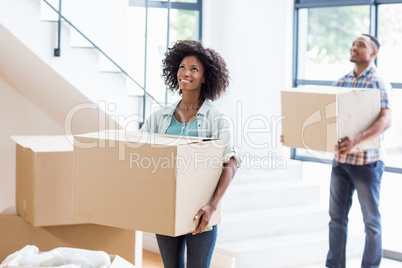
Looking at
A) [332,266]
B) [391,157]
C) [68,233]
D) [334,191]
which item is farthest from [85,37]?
[391,157]

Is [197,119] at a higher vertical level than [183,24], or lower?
lower

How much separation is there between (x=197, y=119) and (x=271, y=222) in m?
2.04

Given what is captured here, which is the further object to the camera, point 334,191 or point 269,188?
point 269,188

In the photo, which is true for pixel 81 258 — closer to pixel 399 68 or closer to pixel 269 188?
pixel 269 188

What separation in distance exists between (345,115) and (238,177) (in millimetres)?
1589

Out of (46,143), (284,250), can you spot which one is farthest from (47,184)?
(284,250)

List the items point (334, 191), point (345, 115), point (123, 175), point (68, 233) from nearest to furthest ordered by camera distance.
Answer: point (123, 175) < point (345, 115) < point (68, 233) < point (334, 191)

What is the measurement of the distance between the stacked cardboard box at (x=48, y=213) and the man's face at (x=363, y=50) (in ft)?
5.14

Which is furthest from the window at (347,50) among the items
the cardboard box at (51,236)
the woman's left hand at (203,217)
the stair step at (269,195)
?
the woman's left hand at (203,217)

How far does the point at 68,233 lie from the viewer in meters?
3.07

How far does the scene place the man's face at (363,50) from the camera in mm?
3254

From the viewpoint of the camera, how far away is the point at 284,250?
3.80 m

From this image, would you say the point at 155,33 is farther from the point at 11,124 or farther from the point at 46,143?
the point at 46,143

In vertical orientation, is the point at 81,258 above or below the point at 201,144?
below
